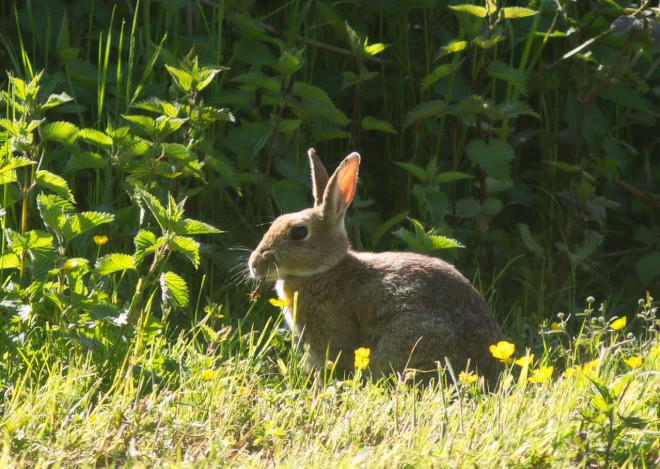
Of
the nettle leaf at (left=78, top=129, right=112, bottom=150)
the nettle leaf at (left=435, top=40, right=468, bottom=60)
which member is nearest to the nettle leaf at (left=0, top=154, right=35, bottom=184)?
the nettle leaf at (left=78, top=129, right=112, bottom=150)

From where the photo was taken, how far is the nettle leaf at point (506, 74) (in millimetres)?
5043

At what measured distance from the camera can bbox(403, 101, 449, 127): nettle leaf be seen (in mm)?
5156

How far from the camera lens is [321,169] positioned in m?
4.93

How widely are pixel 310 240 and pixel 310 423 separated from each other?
4.88 ft

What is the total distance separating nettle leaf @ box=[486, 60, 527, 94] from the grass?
174 cm

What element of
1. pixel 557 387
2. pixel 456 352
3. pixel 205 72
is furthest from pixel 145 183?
pixel 557 387

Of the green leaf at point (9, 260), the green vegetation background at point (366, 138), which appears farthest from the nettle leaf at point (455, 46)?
the green leaf at point (9, 260)

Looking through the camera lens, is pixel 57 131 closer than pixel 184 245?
No

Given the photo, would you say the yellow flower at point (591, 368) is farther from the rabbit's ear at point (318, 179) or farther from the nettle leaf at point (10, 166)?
the nettle leaf at point (10, 166)

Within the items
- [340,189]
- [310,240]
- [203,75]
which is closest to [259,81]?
[203,75]

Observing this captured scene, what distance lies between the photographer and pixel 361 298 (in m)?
4.45

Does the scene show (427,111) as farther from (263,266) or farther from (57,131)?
(57,131)

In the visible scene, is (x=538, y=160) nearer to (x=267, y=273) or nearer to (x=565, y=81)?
(x=565, y=81)

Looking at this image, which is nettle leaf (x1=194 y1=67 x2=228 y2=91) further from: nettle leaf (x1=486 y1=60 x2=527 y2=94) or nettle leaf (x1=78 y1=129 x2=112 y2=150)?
nettle leaf (x1=486 y1=60 x2=527 y2=94)
